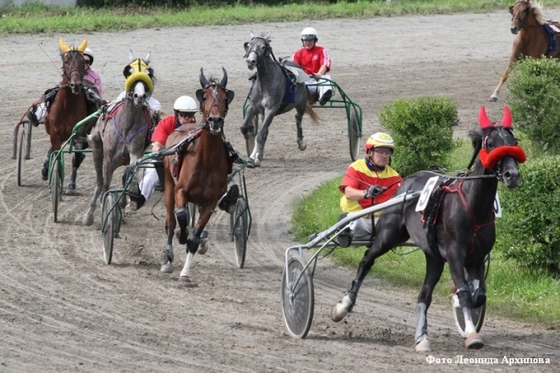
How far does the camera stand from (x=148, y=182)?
40.9 feet

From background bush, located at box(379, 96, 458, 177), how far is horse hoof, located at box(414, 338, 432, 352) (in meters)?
5.87

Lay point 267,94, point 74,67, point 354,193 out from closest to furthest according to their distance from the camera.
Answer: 1. point 354,193
2. point 74,67
3. point 267,94

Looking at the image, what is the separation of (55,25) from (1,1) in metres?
3.02

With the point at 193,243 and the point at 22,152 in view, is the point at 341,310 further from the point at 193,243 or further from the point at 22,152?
the point at 22,152

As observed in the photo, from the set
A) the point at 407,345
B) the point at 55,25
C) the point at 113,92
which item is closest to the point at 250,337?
the point at 407,345

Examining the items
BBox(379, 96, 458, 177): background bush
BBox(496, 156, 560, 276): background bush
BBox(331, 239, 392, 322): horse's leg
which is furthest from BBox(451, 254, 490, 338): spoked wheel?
BBox(379, 96, 458, 177): background bush

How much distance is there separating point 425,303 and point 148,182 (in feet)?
13.7

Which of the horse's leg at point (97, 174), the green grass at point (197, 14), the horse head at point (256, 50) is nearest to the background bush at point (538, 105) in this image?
the horse head at point (256, 50)

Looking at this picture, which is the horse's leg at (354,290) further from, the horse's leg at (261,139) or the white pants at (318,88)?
the white pants at (318,88)

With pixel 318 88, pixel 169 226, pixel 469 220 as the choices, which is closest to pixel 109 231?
pixel 169 226

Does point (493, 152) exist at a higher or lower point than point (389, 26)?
higher

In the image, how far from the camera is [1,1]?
26484 mm

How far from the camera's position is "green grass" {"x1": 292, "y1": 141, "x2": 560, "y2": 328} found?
10.3 metres

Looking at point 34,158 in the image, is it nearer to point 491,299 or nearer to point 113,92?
point 113,92
